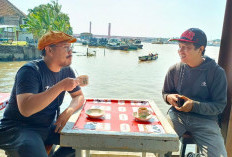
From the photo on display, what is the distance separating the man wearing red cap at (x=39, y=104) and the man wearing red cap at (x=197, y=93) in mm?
1365

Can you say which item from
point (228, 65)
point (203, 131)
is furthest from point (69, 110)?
point (228, 65)

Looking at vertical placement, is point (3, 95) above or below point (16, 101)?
below

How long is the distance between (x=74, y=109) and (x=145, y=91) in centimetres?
1493

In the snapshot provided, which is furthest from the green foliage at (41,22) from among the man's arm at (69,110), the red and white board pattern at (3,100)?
the man's arm at (69,110)

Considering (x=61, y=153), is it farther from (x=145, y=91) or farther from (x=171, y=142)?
(x=145, y=91)

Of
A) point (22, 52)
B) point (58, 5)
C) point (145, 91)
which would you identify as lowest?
point (145, 91)

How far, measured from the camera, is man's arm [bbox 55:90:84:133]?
229cm

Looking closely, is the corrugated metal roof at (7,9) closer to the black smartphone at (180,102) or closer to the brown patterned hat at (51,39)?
the brown patterned hat at (51,39)

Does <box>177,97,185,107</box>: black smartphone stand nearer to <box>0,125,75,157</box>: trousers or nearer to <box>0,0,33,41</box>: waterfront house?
<box>0,125,75,157</box>: trousers

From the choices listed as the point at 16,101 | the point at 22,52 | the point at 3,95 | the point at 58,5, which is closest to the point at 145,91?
the point at 3,95

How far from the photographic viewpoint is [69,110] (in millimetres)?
2404

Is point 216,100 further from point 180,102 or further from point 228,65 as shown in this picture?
point 228,65

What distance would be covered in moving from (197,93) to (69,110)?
1698 millimetres

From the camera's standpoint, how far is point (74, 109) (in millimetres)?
2477
